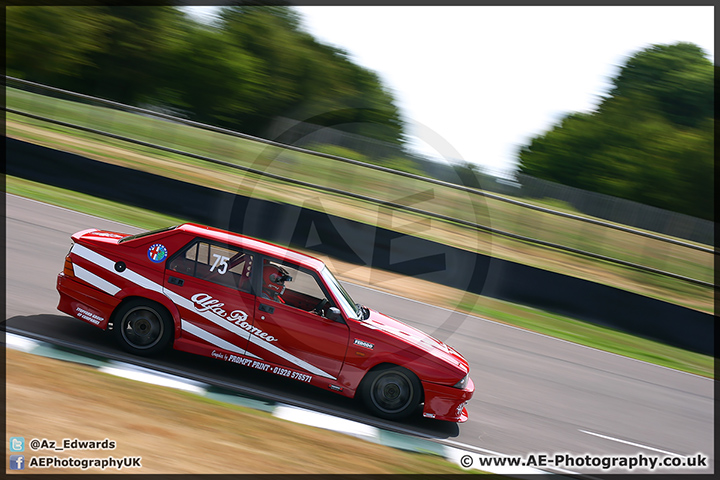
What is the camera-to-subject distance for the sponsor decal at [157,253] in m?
6.42

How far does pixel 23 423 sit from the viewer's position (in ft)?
15.1

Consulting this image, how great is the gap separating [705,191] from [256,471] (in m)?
36.1

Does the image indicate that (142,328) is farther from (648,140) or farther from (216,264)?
(648,140)

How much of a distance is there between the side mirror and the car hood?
0.29 metres

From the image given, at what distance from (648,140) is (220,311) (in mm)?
37824

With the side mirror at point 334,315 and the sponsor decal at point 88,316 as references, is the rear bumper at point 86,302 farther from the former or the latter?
the side mirror at point 334,315

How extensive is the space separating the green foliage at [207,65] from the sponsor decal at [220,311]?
20.6 metres

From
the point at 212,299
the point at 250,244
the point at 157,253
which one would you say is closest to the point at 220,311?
the point at 212,299

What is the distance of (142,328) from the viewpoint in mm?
6406

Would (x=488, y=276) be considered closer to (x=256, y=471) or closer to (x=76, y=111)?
(x=256, y=471)

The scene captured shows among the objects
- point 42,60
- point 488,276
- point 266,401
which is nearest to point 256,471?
point 266,401

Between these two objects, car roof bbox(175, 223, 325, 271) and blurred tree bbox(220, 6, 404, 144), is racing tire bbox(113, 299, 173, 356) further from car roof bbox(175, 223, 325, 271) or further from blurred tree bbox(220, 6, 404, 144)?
blurred tree bbox(220, 6, 404, 144)

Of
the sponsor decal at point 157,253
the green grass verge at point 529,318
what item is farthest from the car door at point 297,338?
the green grass verge at point 529,318

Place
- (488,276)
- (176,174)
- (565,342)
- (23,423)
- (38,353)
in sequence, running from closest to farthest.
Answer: (23,423) < (38,353) < (565,342) < (488,276) < (176,174)
